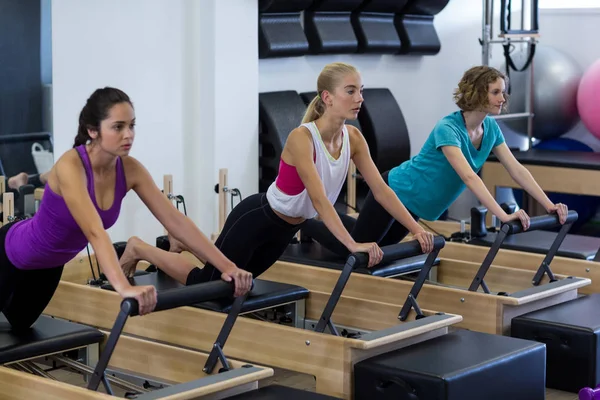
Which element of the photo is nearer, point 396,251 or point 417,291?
point 396,251

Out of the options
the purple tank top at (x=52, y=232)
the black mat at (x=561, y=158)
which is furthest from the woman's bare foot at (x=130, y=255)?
the black mat at (x=561, y=158)

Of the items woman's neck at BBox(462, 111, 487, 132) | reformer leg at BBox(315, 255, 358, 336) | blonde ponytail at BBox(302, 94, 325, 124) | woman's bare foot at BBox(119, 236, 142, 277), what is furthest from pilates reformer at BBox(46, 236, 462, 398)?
woman's neck at BBox(462, 111, 487, 132)

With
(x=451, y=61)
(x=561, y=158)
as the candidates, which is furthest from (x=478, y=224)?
(x=451, y=61)

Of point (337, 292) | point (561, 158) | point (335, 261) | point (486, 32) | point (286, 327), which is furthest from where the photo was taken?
point (486, 32)

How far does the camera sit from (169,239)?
437 centimetres

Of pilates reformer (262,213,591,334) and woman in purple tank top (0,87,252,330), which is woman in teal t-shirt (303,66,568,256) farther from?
woman in purple tank top (0,87,252,330)

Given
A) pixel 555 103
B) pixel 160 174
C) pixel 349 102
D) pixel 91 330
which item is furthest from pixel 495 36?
pixel 91 330

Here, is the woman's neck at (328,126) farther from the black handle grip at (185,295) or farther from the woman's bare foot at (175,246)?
the woman's bare foot at (175,246)

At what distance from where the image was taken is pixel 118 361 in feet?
11.2

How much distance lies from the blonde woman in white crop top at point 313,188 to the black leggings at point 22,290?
592 mm

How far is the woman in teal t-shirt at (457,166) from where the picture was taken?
13.0 feet

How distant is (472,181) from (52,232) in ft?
5.60

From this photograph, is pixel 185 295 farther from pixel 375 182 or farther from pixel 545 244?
pixel 545 244

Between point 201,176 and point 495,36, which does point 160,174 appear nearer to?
point 201,176
